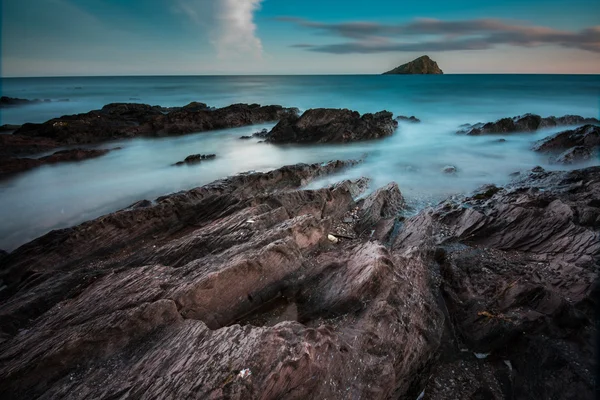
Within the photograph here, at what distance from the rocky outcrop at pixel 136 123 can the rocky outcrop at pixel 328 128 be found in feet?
27.0

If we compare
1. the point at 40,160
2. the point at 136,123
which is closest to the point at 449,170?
the point at 40,160

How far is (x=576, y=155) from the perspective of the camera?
15516 mm

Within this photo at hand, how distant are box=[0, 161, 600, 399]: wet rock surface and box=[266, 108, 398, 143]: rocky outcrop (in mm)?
15634

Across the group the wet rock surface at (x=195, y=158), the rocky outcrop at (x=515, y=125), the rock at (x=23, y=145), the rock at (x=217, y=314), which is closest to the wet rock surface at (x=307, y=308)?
the rock at (x=217, y=314)

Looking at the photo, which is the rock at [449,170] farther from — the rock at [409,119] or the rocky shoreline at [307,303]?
the rock at [409,119]

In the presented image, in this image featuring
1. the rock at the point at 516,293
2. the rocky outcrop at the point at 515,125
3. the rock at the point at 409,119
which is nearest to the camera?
the rock at the point at 516,293

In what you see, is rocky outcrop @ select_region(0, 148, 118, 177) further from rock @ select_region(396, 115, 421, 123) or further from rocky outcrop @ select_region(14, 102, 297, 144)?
rock @ select_region(396, 115, 421, 123)

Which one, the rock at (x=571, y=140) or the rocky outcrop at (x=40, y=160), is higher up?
the rock at (x=571, y=140)

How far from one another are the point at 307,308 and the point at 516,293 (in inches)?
160

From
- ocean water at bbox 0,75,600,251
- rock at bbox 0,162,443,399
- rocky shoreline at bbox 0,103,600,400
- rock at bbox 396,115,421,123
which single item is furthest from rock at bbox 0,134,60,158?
rock at bbox 396,115,421,123

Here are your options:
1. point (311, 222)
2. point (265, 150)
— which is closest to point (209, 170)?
point (265, 150)

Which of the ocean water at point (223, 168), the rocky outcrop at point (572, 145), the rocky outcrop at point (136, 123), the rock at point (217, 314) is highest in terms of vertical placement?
the rocky outcrop at point (136, 123)

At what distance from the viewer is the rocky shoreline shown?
13.8ft

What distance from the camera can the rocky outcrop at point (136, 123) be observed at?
22703 millimetres
